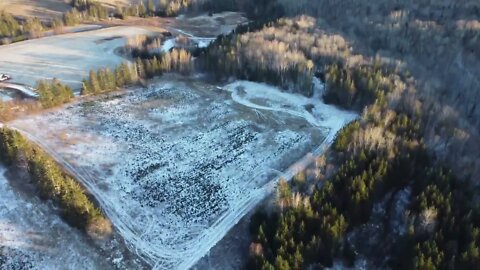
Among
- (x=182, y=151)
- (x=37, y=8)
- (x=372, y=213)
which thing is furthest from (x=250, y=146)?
(x=37, y=8)

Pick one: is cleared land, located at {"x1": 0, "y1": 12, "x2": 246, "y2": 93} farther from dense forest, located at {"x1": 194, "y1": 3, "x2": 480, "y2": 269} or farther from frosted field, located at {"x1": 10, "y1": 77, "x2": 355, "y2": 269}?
dense forest, located at {"x1": 194, "y1": 3, "x2": 480, "y2": 269}

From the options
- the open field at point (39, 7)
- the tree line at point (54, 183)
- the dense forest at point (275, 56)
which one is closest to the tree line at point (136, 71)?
the dense forest at point (275, 56)

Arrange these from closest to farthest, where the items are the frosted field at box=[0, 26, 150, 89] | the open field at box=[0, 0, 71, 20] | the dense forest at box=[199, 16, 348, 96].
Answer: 1. the dense forest at box=[199, 16, 348, 96]
2. the frosted field at box=[0, 26, 150, 89]
3. the open field at box=[0, 0, 71, 20]

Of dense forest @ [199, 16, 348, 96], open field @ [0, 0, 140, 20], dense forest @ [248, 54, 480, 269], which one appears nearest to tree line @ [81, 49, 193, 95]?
dense forest @ [199, 16, 348, 96]

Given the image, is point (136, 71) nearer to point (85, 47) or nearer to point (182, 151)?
point (85, 47)

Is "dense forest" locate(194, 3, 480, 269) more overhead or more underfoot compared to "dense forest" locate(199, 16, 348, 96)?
more underfoot

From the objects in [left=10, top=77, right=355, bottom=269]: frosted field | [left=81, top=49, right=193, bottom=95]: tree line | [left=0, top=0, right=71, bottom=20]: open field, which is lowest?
[left=10, top=77, right=355, bottom=269]: frosted field
